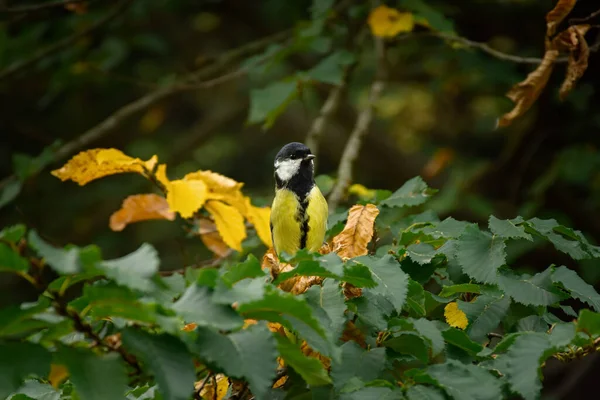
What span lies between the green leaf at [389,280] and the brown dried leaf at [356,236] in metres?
0.35

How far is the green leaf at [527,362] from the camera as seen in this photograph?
1.27m

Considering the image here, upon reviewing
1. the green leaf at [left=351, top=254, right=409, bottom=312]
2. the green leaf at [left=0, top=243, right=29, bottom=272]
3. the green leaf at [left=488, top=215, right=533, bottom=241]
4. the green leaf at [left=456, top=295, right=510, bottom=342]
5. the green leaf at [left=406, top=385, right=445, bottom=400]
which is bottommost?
the green leaf at [left=456, top=295, right=510, bottom=342]

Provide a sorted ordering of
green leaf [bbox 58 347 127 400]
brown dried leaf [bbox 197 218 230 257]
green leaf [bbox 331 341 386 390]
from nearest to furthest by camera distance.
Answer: green leaf [bbox 58 347 127 400] < green leaf [bbox 331 341 386 390] < brown dried leaf [bbox 197 218 230 257]

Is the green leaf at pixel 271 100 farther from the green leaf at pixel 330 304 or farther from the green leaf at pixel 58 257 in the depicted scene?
the green leaf at pixel 58 257

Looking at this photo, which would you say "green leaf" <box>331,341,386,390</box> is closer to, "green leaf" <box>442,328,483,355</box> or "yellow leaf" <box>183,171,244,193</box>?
"green leaf" <box>442,328,483,355</box>

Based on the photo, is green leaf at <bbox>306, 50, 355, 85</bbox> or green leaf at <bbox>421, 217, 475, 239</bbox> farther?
green leaf at <bbox>306, 50, 355, 85</bbox>

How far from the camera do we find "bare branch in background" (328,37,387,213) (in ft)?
10.7

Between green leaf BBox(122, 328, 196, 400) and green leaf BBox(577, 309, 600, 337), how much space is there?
74 centimetres

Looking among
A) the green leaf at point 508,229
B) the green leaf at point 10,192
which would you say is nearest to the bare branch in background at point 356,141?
the green leaf at point 508,229

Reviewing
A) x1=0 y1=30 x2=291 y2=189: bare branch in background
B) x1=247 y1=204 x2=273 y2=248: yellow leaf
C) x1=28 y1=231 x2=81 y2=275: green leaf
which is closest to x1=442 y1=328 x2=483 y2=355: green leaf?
x1=28 y1=231 x2=81 y2=275: green leaf

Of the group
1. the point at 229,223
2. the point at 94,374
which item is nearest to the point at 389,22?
the point at 229,223

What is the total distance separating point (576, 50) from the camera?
2639 mm

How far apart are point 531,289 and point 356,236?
549 millimetres

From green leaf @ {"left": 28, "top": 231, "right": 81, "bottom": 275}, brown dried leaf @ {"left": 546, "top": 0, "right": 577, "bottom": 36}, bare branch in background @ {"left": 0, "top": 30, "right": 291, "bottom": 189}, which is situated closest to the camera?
green leaf @ {"left": 28, "top": 231, "right": 81, "bottom": 275}
